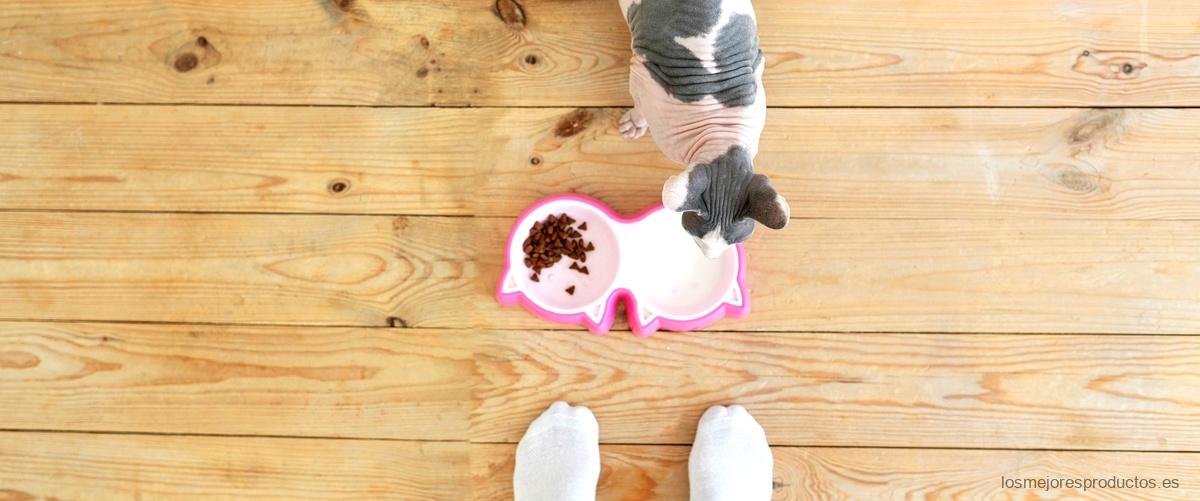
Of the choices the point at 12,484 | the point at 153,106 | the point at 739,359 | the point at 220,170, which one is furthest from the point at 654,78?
the point at 12,484

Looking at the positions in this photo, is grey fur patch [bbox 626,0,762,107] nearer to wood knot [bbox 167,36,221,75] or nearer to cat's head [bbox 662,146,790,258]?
cat's head [bbox 662,146,790,258]

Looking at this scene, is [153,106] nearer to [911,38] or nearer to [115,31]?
[115,31]

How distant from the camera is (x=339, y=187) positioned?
4.46 feet

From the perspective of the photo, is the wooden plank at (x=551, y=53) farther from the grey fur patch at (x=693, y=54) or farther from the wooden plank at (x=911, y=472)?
the wooden plank at (x=911, y=472)

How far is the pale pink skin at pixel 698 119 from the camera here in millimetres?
1050

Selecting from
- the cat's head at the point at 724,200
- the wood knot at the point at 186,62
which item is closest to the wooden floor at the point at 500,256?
the wood knot at the point at 186,62

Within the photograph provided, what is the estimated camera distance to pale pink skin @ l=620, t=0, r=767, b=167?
1.05 metres

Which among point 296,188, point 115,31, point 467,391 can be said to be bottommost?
point 467,391

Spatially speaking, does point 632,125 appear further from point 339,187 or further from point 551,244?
point 339,187

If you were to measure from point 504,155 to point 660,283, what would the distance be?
1.20 ft

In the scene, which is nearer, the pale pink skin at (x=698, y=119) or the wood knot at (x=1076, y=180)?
the pale pink skin at (x=698, y=119)

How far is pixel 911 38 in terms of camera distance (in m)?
1.34

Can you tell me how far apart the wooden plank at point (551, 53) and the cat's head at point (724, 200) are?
40 cm

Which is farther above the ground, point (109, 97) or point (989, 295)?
point (109, 97)
